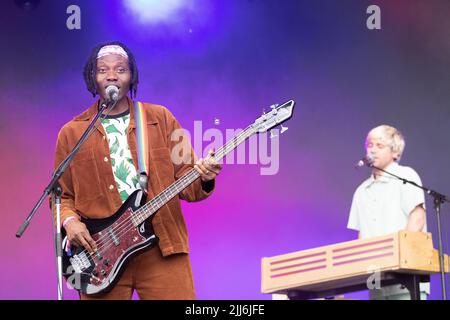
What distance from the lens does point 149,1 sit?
6.55m

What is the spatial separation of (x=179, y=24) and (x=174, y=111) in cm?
60

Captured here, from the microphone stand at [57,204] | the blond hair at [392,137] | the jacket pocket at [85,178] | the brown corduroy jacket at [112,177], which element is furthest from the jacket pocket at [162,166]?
the blond hair at [392,137]

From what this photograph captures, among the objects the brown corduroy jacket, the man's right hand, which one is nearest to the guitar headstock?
the brown corduroy jacket

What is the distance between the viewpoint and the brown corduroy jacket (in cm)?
523

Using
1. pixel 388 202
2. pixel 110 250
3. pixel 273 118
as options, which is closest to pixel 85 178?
pixel 110 250

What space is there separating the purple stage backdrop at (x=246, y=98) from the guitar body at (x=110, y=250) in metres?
1.30

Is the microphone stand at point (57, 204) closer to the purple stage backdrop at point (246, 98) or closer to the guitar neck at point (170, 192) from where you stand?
the guitar neck at point (170, 192)

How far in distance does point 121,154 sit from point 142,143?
0.14 metres

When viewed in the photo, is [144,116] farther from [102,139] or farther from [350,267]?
[350,267]

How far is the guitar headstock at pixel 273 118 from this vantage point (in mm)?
5301

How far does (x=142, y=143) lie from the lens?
532 centimetres

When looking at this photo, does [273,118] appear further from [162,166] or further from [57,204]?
[57,204]
